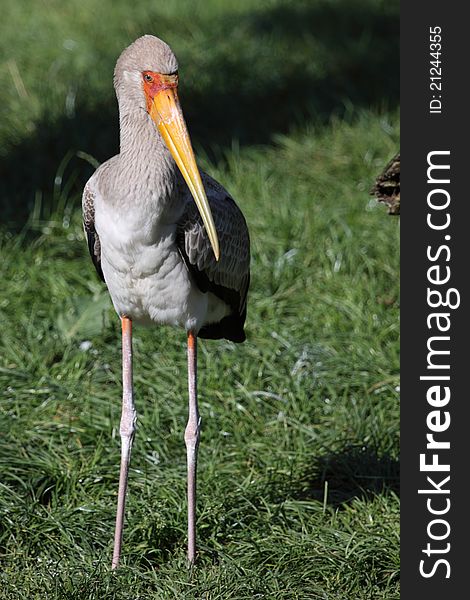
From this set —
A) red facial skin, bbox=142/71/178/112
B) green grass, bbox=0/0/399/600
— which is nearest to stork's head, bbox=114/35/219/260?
red facial skin, bbox=142/71/178/112

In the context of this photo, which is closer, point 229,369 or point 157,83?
point 157,83

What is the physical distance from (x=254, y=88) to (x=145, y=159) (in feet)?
16.3

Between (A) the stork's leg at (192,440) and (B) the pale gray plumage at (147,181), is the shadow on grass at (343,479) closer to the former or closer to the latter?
(A) the stork's leg at (192,440)

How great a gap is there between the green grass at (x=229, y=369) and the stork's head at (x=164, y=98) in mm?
1266

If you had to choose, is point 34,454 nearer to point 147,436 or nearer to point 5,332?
point 147,436

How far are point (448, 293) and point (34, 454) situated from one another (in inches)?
73.9

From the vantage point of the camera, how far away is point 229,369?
5.48 metres

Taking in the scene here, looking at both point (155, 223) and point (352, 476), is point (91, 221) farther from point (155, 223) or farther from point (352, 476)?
point (352, 476)

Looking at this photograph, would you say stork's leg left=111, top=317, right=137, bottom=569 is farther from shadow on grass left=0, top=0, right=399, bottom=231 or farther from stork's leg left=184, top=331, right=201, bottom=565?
shadow on grass left=0, top=0, right=399, bottom=231

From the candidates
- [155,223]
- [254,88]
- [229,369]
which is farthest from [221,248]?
[254,88]

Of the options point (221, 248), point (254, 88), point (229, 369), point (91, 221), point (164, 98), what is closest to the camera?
point (164, 98)

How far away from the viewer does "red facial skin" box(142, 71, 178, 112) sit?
394cm

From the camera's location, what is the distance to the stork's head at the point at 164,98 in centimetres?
394

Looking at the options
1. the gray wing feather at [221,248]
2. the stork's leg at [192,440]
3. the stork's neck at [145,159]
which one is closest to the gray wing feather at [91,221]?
the stork's neck at [145,159]
